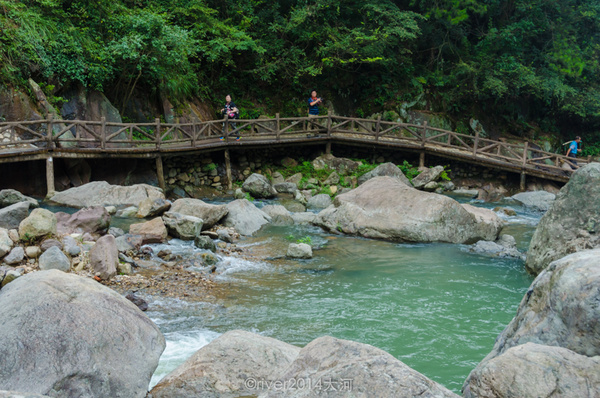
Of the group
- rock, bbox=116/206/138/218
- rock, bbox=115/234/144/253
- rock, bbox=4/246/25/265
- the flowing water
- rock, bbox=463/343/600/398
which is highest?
rock, bbox=463/343/600/398

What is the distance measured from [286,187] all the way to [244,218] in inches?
203

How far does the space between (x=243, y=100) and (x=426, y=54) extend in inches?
360

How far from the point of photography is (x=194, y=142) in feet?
53.4

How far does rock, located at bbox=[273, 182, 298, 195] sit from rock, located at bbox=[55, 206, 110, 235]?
786 cm

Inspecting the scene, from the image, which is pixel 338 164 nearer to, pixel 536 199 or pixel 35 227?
pixel 536 199

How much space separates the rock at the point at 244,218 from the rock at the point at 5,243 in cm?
501

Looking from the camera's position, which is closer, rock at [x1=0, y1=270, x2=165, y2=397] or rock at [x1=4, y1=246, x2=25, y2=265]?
rock at [x1=0, y1=270, x2=165, y2=397]

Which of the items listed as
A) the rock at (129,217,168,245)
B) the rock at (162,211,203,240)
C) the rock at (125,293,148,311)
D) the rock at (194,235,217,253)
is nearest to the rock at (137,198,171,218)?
the rock at (129,217,168,245)

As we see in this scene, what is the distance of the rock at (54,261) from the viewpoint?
24.7 ft

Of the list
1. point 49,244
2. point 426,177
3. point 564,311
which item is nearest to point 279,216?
point 49,244

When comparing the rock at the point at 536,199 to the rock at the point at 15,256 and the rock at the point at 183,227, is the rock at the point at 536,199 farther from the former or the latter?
the rock at the point at 15,256

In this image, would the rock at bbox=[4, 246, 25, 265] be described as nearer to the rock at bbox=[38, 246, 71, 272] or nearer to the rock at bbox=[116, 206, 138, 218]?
the rock at bbox=[38, 246, 71, 272]

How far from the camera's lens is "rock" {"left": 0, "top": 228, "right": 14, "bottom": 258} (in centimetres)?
751

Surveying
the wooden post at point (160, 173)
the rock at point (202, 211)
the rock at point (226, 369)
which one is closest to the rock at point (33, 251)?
the rock at point (202, 211)
